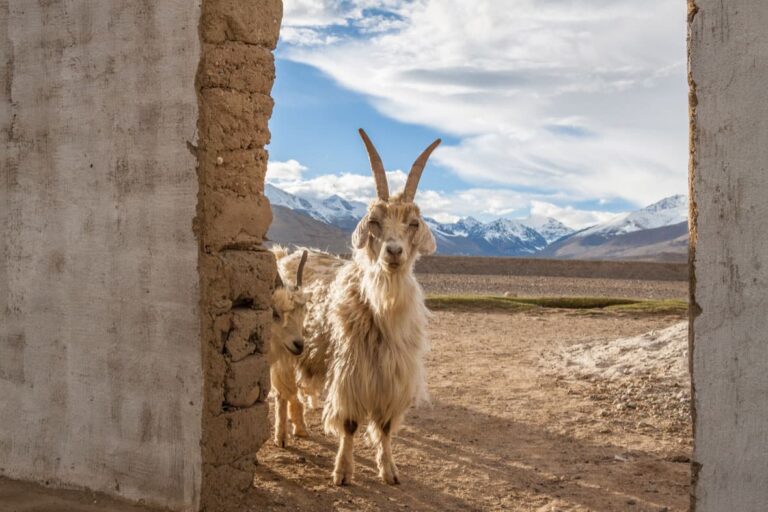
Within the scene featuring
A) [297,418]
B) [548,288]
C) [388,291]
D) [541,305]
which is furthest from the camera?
[548,288]

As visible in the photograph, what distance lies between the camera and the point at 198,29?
4.39 metres

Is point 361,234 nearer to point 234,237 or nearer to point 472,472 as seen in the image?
point 234,237

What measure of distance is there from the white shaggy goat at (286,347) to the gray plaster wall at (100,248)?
143 centimetres

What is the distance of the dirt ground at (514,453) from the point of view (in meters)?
5.30

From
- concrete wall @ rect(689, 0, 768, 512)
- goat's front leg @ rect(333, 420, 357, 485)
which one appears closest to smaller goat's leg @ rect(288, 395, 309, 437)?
goat's front leg @ rect(333, 420, 357, 485)

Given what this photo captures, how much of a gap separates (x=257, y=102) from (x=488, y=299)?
44.7ft

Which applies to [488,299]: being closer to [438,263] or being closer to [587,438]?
[587,438]

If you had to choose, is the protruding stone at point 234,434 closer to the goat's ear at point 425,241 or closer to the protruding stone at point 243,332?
the protruding stone at point 243,332

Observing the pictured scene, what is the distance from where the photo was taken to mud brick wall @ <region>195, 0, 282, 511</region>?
4492 mm

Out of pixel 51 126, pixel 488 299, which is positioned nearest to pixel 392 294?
pixel 51 126

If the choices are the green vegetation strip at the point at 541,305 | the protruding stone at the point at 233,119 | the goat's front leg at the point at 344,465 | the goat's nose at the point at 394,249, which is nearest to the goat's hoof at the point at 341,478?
the goat's front leg at the point at 344,465

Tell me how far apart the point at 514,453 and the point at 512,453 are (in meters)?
0.02

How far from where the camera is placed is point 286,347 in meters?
5.94

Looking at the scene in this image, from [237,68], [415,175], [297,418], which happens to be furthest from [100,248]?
[297,418]
